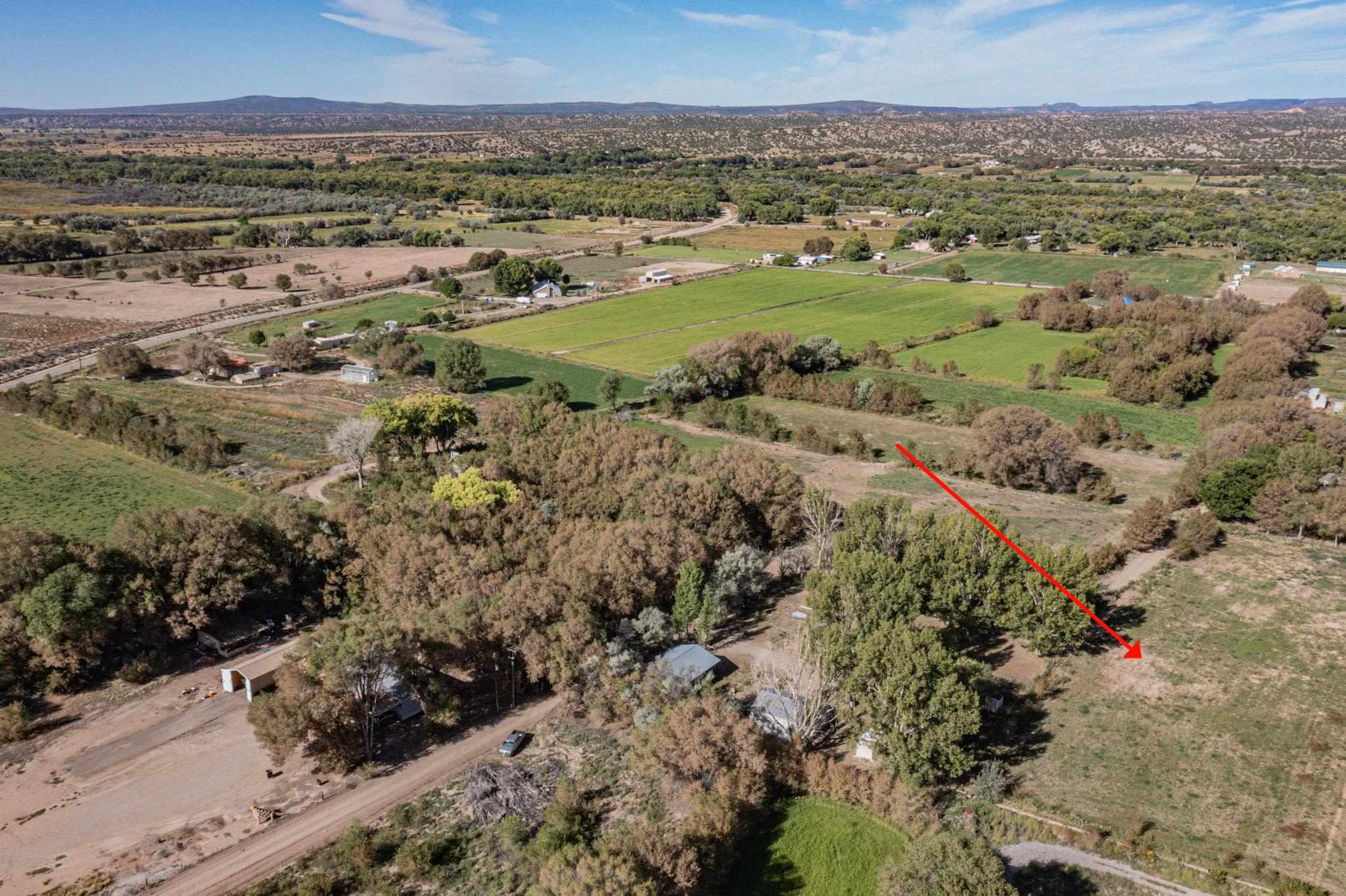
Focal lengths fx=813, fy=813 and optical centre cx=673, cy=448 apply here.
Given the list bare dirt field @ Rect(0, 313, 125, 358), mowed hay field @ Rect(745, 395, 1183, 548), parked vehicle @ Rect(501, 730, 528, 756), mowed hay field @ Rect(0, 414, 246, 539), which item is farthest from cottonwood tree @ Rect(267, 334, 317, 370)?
parked vehicle @ Rect(501, 730, 528, 756)

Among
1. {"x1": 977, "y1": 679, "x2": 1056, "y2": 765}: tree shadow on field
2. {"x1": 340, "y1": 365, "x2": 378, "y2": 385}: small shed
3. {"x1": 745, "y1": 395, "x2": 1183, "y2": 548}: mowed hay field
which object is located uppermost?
{"x1": 340, "y1": 365, "x2": 378, "y2": 385}: small shed

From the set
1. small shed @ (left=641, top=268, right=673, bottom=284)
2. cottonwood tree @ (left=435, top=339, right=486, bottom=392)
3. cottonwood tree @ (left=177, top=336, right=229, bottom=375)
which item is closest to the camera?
cottonwood tree @ (left=435, top=339, right=486, bottom=392)

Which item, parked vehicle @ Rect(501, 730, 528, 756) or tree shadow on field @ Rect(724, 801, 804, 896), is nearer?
tree shadow on field @ Rect(724, 801, 804, 896)

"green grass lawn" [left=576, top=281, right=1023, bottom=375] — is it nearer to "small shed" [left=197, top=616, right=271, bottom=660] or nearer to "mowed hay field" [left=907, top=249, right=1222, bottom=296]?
"mowed hay field" [left=907, top=249, right=1222, bottom=296]

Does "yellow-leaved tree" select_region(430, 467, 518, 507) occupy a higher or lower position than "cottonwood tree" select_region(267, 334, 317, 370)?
lower

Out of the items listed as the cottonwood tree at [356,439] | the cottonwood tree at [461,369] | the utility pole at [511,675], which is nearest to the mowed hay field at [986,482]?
the utility pole at [511,675]

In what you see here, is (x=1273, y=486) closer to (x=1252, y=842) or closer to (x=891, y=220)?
(x=1252, y=842)

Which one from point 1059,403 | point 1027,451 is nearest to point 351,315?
point 1059,403

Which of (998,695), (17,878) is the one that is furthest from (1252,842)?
(17,878)
